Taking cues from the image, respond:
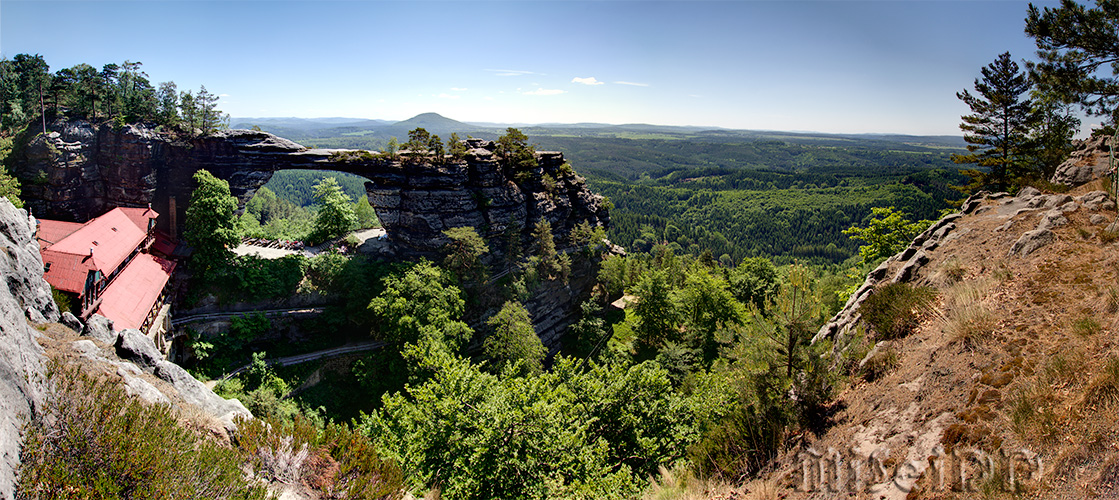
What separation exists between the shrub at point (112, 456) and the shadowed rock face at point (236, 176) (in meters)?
25.7

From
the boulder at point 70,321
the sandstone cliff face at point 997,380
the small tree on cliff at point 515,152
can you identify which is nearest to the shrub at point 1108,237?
the sandstone cliff face at point 997,380

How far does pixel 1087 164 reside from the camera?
16.8 meters

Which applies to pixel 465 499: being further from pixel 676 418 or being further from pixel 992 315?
pixel 992 315

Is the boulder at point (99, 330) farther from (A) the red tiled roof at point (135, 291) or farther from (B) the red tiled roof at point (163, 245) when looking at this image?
(B) the red tiled roof at point (163, 245)

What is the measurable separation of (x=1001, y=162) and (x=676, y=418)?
1021 inches

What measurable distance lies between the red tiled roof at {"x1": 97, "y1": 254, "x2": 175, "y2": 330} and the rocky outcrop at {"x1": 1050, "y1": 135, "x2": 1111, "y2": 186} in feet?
135

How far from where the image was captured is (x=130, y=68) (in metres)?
33.9

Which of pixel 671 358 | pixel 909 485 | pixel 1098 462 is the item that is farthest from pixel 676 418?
pixel 671 358

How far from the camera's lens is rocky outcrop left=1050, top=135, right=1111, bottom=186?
16.1m

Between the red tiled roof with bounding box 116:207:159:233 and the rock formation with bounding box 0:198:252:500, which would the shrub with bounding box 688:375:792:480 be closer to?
the rock formation with bounding box 0:198:252:500

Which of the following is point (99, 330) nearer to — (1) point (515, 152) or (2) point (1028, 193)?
(1) point (515, 152)

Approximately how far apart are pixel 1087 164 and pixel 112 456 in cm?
3095

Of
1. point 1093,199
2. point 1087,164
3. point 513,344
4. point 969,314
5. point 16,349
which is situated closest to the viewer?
point 16,349

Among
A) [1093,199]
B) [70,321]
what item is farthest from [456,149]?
[1093,199]
